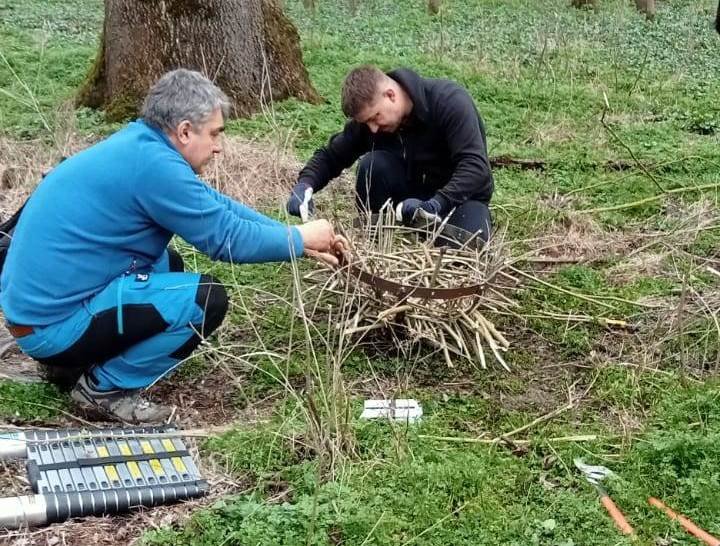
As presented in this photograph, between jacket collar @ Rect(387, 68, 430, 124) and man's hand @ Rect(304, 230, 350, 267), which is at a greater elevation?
jacket collar @ Rect(387, 68, 430, 124)

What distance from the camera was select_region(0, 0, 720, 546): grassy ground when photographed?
7.97 feet

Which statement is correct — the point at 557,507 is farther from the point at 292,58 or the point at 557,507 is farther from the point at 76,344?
the point at 292,58

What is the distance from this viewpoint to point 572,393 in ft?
10.5

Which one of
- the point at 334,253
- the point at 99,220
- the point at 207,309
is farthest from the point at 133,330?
the point at 334,253

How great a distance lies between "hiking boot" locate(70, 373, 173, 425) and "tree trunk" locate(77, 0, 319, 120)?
3.21 m

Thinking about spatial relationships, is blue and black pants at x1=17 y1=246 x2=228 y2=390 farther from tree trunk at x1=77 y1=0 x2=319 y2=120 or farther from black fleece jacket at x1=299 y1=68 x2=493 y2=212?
tree trunk at x1=77 y1=0 x2=319 y2=120

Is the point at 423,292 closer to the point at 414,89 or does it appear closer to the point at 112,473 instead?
the point at 414,89

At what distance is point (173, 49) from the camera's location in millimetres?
6004

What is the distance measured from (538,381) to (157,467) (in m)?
1.50

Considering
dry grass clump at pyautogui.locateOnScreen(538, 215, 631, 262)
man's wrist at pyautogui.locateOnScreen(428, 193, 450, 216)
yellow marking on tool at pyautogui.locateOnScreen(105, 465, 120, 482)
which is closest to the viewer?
yellow marking on tool at pyautogui.locateOnScreen(105, 465, 120, 482)

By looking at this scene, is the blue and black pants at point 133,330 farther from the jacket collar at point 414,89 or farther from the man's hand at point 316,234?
the jacket collar at point 414,89

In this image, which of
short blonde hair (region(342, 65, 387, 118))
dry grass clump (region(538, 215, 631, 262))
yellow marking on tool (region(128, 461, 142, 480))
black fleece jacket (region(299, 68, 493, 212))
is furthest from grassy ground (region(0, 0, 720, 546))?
short blonde hair (region(342, 65, 387, 118))

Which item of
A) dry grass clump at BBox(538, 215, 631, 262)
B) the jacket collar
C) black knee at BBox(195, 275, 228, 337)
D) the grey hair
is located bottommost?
dry grass clump at BBox(538, 215, 631, 262)

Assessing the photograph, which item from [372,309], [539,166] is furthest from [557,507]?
[539,166]
